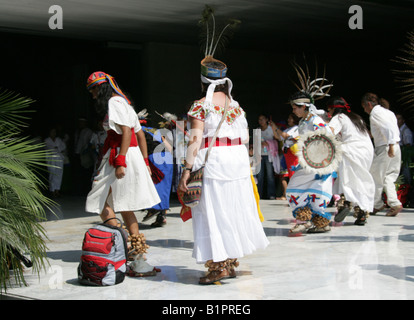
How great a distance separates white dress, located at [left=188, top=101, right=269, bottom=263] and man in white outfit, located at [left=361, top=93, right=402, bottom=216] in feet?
15.3

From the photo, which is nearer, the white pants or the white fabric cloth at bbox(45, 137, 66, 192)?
the white pants

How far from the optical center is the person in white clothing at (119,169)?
5.93m

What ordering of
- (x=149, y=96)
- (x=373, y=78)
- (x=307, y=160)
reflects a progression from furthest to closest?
(x=373, y=78)
(x=149, y=96)
(x=307, y=160)

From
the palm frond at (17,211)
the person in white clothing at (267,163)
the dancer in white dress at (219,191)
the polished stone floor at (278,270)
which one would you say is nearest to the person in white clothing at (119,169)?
the polished stone floor at (278,270)

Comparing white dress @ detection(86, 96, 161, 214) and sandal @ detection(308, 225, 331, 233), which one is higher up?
white dress @ detection(86, 96, 161, 214)

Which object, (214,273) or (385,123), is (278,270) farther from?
(385,123)

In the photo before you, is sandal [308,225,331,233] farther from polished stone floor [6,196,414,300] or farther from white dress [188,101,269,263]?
white dress [188,101,269,263]

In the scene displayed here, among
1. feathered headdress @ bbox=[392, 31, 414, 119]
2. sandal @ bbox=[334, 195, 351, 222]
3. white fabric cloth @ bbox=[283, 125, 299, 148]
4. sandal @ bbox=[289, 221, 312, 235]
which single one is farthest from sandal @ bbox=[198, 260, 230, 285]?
sandal @ bbox=[334, 195, 351, 222]

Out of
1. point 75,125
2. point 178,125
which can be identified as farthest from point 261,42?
point 178,125

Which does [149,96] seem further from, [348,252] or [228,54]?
[348,252]

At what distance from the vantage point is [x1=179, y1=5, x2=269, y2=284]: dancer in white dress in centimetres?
525
